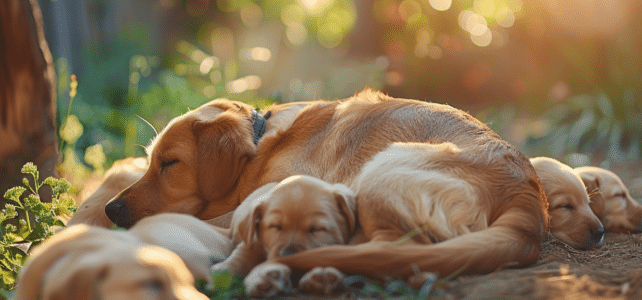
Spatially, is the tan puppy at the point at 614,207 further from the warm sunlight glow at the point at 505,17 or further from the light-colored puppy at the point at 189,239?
the warm sunlight glow at the point at 505,17

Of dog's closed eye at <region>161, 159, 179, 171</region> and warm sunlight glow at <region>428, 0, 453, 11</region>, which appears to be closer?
dog's closed eye at <region>161, 159, 179, 171</region>

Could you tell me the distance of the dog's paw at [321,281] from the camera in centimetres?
213

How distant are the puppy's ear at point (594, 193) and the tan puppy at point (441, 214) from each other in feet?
4.71

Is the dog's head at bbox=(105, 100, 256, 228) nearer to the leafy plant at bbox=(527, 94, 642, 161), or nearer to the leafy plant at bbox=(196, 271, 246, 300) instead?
the leafy plant at bbox=(196, 271, 246, 300)

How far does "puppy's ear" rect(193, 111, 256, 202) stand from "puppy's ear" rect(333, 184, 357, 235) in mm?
913

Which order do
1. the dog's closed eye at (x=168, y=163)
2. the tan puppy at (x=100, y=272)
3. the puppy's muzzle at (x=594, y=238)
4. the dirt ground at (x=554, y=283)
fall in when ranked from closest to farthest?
the tan puppy at (x=100, y=272)
the dirt ground at (x=554, y=283)
the puppy's muzzle at (x=594, y=238)
the dog's closed eye at (x=168, y=163)

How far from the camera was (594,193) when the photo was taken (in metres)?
3.87

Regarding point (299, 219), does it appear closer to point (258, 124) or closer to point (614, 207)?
point (258, 124)

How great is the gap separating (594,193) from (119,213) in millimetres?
3383

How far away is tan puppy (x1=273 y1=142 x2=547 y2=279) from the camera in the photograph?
7.22ft

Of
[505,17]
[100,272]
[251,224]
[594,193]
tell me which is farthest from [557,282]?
[505,17]

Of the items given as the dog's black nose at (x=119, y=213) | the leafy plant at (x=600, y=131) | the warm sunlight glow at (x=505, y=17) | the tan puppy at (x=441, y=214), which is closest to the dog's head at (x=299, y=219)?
the tan puppy at (x=441, y=214)

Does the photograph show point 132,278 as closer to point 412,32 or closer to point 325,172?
point 325,172

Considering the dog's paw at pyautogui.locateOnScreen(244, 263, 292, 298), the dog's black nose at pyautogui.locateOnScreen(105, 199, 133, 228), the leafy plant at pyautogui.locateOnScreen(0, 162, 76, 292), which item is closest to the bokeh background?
the dog's black nose at pyautogui.locateOnScreen(105, 199, 133, 228)
